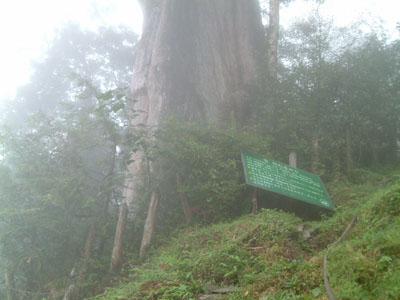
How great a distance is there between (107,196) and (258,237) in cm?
393

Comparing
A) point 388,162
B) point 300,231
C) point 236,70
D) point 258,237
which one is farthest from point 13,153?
point 388,162

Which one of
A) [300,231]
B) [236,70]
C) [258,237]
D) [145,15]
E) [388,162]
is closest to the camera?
[258,237]

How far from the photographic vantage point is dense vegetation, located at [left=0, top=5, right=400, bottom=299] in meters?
4.67

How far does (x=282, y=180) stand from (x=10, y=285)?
6.21m

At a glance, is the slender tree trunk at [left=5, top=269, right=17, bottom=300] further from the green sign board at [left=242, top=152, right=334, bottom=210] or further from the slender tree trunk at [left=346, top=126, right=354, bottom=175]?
the slender tree trunk at [left=346, top=126, right=354, bottom=175]

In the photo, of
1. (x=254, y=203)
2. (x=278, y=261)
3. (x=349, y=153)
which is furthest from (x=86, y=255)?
(x=349, y=153)

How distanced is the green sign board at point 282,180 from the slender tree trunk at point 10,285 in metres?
5.46

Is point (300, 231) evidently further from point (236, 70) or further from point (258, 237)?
point (236, 70)

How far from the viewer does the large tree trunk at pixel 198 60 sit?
12.9 m

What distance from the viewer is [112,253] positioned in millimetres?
7688

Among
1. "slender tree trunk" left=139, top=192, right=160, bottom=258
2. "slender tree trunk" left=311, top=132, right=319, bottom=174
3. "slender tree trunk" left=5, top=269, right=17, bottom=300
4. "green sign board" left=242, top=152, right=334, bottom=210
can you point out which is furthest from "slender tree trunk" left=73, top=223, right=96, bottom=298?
"slender tree trunk" left=311, top=132, right=319, bottom=174

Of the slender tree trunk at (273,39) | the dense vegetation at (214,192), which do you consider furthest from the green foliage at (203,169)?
the slender tree trunk at (273,39)

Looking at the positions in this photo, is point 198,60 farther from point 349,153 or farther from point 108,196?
point 108,196

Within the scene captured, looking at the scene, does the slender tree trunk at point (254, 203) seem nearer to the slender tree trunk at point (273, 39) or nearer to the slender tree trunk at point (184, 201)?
the slender tree trunk at point (184, 201)
